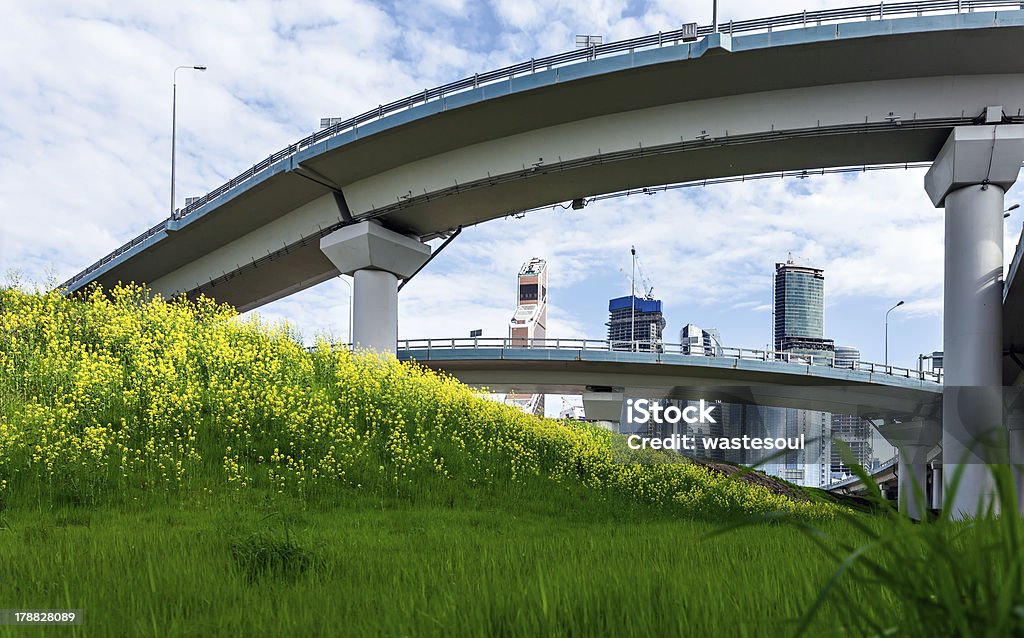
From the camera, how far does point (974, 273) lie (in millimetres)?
16344

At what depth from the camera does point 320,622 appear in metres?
3.26

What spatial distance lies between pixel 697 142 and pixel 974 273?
7.94 m

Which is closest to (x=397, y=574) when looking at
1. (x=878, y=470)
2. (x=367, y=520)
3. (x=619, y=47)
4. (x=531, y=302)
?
(x=367, y=520)

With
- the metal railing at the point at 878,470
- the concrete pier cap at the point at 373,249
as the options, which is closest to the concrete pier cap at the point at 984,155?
the metal railing at the point at 878,470

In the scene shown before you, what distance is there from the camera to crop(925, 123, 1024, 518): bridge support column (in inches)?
630

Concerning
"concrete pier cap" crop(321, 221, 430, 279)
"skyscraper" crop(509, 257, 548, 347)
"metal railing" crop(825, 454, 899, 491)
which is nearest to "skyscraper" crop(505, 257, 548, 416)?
"skyscraper" crop(509, 257, 548, 347)

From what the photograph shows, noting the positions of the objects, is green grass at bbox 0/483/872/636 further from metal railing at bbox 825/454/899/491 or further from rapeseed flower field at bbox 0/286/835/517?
metal railing at bbox 825/454/899/491

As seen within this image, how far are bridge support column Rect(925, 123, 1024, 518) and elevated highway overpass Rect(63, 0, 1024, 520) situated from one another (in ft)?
0.13

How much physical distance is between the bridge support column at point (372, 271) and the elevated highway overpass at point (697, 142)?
2.5 inches

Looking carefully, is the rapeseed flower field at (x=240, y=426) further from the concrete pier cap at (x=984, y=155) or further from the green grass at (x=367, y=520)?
the concrete pier cap at (x=984, y=155)

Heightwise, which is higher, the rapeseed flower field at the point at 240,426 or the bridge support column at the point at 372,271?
the bridge support column at the point at 372,271

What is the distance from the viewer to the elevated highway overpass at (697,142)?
644 inches

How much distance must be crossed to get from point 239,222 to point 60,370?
16.1 m

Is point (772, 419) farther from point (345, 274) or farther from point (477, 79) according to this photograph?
point (345, 274)
